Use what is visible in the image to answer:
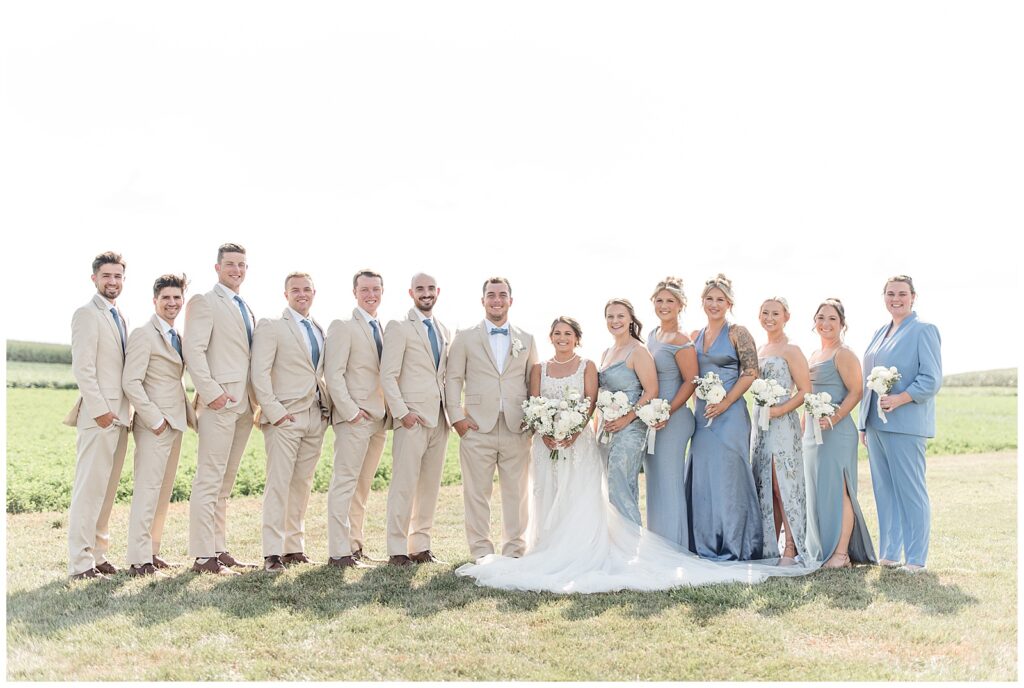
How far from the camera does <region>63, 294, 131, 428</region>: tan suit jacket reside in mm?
8680

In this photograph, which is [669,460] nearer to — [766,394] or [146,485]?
[766,394]

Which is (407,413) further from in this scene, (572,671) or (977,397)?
(977,397)

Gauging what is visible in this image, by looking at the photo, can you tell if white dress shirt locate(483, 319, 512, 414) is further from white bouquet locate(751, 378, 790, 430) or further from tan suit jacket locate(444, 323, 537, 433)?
white bouquet locate(751, 378, 790, 430)

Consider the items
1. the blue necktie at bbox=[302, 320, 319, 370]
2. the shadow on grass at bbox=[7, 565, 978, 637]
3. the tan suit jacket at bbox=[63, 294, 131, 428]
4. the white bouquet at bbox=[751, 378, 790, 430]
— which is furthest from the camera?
the blue necktie at bbox=[302, 320, 319, 370]

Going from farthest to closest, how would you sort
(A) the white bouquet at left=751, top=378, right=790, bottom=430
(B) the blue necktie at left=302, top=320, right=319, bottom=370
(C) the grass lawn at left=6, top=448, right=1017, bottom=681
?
(B) the blue necktie at left=302, top=320, right=319, bottom=370
(A) the white bouquet at left=751, top=378, right=790, bottom=430
(C) the grass lawn at left=6, top=448, right=1017, bottom=681

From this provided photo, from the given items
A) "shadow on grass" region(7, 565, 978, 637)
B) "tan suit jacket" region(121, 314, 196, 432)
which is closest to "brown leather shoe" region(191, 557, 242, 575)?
"shadow on grass" region(7, 565, 978, 637)

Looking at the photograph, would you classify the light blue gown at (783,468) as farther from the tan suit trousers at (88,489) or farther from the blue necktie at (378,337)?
the tan suit trousers at (88,489)

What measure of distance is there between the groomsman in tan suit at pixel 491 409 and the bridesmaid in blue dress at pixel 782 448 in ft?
7.93

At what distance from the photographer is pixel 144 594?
820cm

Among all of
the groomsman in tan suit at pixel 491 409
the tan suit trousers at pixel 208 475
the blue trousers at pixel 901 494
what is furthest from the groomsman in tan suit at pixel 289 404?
the blue trousers at pixel 901 494

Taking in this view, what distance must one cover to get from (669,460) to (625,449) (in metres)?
0.48

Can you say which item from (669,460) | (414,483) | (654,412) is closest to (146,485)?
(414,483)

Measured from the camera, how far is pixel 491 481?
9.65 m

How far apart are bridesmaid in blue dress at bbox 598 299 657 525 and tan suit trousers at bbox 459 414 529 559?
3.03 ft
